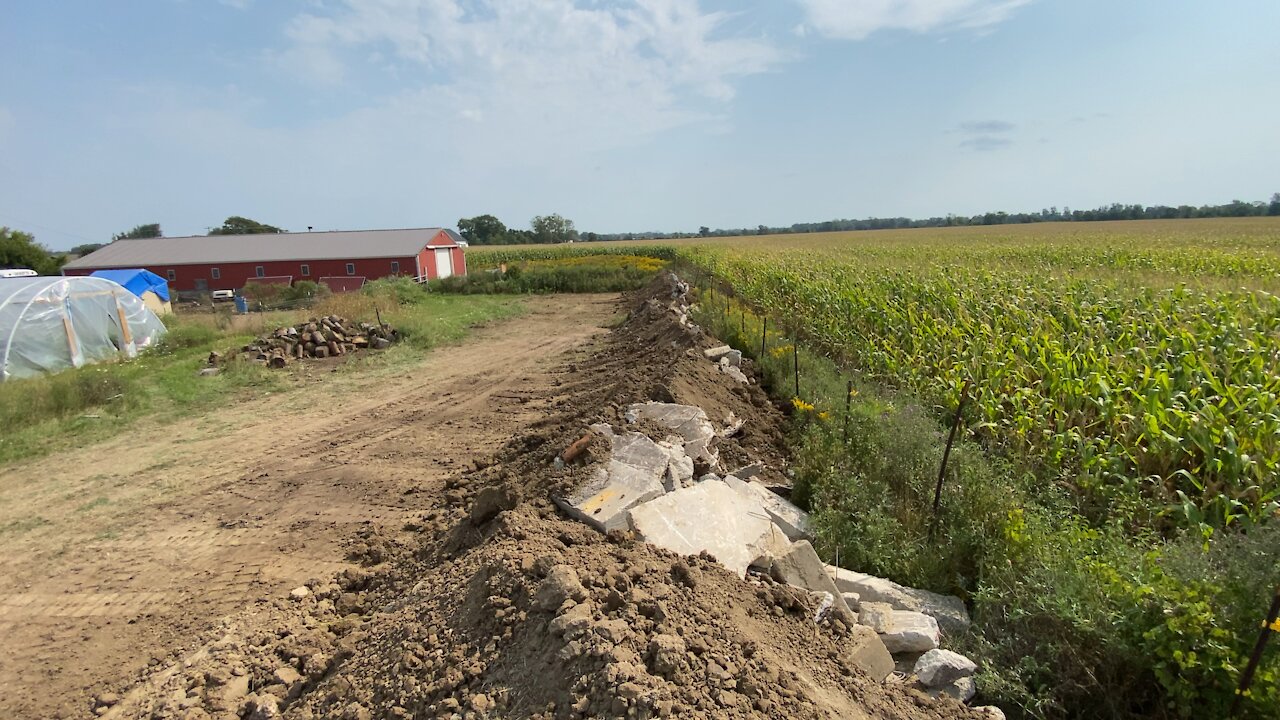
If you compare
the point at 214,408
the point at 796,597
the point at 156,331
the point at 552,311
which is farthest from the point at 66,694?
the point at 552,311

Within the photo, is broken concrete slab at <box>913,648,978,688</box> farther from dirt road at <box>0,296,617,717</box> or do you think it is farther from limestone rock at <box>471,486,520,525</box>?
dirt road at <box>0,296,617,717</box>

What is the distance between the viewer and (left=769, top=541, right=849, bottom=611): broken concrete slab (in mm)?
3721

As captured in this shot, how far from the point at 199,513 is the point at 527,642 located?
5.62 metres

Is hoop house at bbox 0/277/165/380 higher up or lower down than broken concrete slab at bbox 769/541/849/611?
higher up

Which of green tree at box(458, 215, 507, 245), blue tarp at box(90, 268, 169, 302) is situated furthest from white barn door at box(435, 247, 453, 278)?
green tree at box(458, 215, 507, 245)

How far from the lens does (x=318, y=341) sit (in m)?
15.2

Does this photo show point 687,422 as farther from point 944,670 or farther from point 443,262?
point 443,262

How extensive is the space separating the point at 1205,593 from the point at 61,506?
33.4ft

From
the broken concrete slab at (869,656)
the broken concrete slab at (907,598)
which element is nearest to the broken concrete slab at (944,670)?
the broken concrete slab at (869,656)

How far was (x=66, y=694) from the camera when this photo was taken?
4008 millimetres

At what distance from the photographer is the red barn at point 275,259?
35.2 meters

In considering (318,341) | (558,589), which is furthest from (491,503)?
(318,341)

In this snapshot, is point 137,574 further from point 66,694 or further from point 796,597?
point 796,597

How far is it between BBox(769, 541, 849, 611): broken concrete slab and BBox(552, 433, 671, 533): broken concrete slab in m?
1.07
